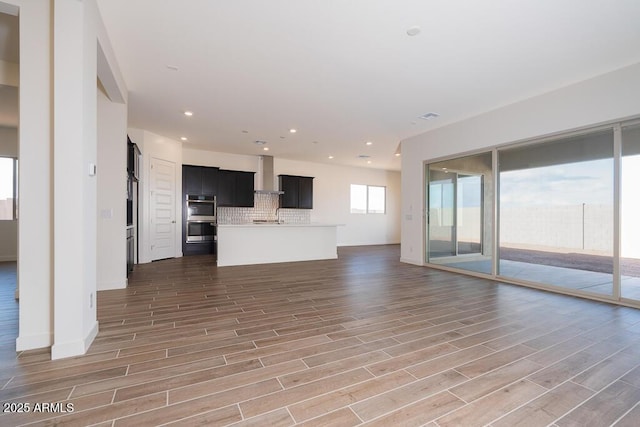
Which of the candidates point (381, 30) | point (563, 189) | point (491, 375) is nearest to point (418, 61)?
point (381, 30)

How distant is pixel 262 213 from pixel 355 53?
641 cm

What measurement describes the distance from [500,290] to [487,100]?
2.95m

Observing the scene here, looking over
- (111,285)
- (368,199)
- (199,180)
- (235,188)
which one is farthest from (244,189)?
(368,199)

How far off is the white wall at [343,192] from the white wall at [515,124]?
3.56 m

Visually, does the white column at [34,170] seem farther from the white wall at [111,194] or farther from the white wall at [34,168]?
the white wall at [111,194]

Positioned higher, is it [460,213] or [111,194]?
[111,194]

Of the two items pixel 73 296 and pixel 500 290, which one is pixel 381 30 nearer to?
pixel 73 296

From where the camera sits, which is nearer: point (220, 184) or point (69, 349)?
point (69, 349)

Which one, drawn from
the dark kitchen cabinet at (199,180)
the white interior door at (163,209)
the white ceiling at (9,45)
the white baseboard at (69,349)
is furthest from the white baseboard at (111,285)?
the dark kitchen cabinet at (199,180)

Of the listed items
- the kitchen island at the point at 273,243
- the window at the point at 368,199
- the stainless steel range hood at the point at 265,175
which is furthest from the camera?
the window at the point at 368,199

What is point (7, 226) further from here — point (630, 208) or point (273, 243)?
point (630, 208)

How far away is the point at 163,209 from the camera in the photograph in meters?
6.94

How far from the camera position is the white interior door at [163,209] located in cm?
664

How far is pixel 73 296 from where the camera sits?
2.12m
